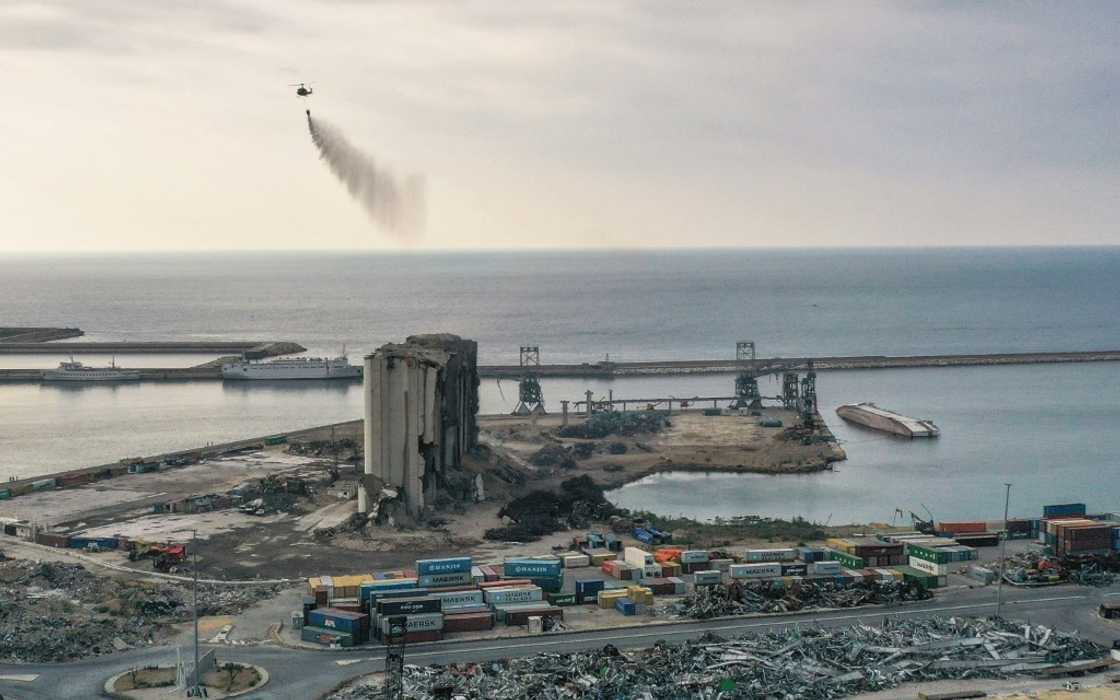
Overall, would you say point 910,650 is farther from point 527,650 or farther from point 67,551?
point 67,551

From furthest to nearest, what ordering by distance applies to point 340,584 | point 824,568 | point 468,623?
1. point 824,568
2. point 340,584
3. point 468,623

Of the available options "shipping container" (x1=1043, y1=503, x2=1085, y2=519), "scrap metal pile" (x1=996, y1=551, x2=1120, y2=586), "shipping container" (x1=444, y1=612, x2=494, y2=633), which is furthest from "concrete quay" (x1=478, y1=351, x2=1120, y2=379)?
"shipping container" (x1=444, y1=612, x2=494, y2=633)

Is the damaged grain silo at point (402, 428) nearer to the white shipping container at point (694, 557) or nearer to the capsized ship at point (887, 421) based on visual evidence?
the white shipping container at point (694, 557)

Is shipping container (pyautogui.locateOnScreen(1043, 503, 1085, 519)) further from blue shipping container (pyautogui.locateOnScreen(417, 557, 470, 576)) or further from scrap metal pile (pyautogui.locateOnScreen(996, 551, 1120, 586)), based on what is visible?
blue shipping container (pyautogui.locateOnScreen(417, 557, 470, 576))

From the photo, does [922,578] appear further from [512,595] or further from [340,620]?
[340,620]

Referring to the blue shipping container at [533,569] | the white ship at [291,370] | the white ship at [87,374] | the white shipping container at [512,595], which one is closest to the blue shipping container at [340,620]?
the white shipping container at [512,595]

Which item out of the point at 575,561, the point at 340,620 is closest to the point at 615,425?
the point at 575,561
